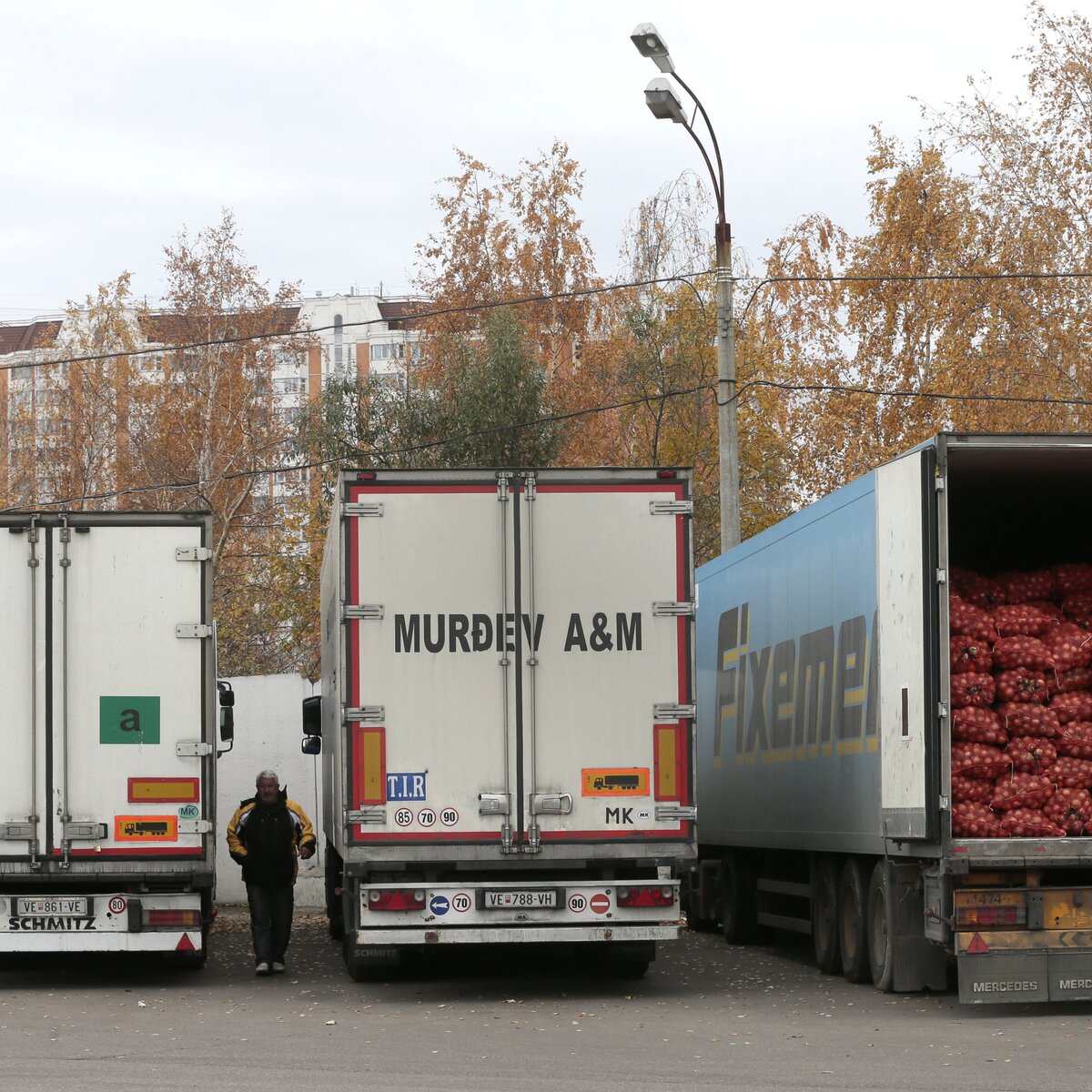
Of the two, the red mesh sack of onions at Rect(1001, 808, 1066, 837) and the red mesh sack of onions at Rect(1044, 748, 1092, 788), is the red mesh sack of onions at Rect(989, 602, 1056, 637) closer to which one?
the red mesh sack of onions at Rect(1044, 748, 1092, 788)

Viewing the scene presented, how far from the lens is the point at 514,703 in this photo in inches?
469

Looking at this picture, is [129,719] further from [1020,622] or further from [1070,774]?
[1070,774]

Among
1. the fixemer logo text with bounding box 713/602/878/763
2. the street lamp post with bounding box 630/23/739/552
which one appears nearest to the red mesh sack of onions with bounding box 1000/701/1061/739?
the fixemer logo text with bounding box 713/602/878/763

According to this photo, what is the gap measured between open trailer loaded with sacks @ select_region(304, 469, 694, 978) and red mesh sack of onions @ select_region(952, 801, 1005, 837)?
1.97 metres

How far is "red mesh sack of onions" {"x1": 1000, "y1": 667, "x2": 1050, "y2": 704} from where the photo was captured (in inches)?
433

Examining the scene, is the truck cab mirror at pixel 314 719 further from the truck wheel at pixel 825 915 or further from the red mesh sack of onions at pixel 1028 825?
the red mesh sack of onions at pixel 1028 825

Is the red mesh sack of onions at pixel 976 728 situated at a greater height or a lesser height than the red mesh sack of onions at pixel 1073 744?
greater

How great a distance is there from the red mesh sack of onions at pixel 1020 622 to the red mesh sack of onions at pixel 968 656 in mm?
263

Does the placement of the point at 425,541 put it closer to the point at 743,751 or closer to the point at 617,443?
the point at 743,751

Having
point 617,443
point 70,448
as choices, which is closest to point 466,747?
point 617,443

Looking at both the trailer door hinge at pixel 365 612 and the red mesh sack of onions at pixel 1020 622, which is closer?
the red mesh sack of onions at pixel 1020 622

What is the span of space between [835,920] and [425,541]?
4133 mm

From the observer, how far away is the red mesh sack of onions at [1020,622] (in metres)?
11.4

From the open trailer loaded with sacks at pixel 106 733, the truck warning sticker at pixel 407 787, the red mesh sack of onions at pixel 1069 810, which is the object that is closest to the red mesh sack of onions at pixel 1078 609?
the red mesh sack of onions at pixel 1069 810
